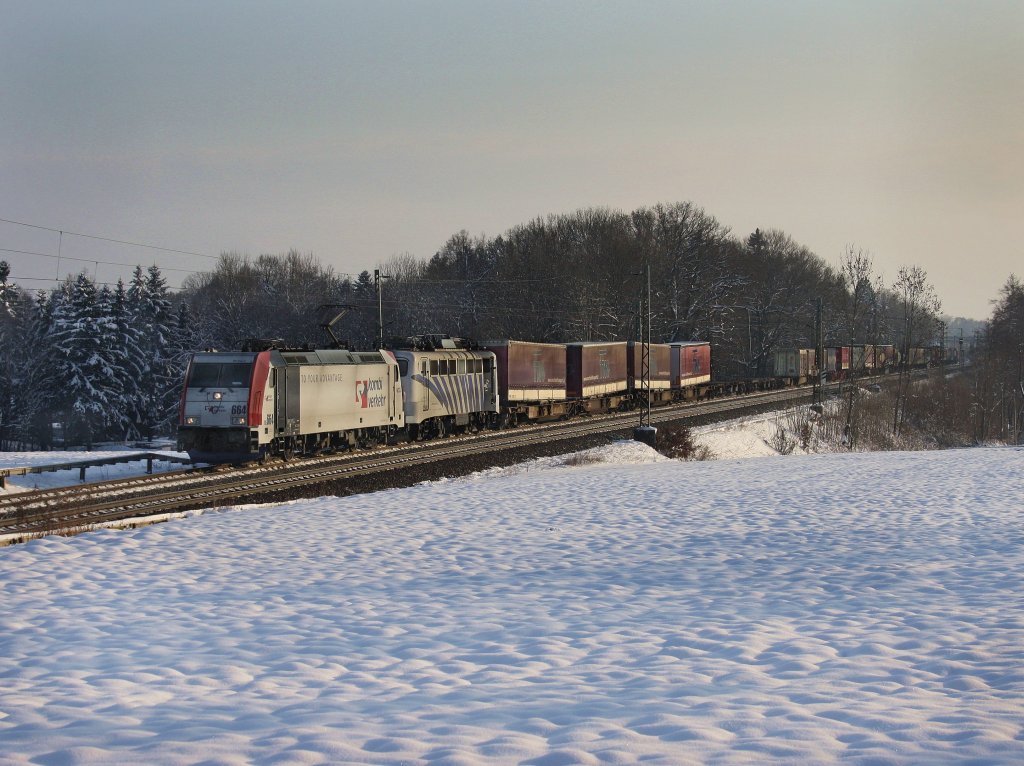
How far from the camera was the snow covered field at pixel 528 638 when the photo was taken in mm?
5551

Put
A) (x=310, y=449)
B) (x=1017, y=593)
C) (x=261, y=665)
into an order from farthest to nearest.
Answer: (x=310, y=449) → (x=1017, y=593) → (x=261, y=665)

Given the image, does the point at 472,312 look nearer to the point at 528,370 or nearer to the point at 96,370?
the point at 96,370

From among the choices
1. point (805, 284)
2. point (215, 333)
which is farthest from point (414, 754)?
point (805, 284)

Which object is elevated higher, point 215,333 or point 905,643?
point 215,333

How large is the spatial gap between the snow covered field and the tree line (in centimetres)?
4234

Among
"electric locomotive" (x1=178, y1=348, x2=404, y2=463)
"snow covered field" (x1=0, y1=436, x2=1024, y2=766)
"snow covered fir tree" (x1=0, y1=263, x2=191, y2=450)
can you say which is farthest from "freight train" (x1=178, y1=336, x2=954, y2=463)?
"snow covered fir tree" (x1=0, y1=263, x2=191, y2=450)

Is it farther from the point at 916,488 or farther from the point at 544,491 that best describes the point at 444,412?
the point at 916,488

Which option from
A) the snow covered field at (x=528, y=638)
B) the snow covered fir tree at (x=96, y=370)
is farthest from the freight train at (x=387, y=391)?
the snow covered fir tree at (x=96, y=370)

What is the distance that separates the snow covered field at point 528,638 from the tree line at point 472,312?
42341 mm

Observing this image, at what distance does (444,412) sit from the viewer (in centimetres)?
3319

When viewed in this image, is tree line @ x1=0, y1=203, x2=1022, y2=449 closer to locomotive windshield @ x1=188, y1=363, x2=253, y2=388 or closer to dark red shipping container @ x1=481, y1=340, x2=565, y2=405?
dark red shipping container @ x1=481, y1=340, x2=565, y2=405

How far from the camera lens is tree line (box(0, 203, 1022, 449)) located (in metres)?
63.2

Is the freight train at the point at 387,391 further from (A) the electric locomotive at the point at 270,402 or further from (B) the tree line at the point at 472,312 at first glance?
(B) the tree line at the point at 472,312

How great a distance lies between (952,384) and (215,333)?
59.8m
